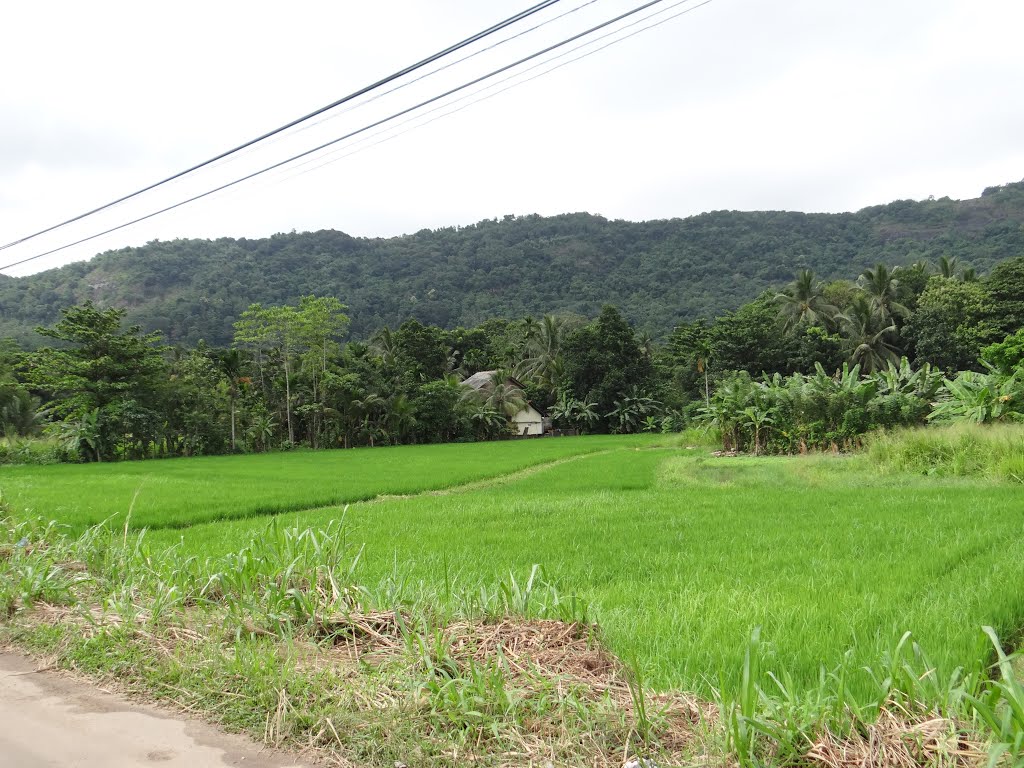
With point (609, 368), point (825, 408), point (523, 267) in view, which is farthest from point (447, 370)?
point (523, 267)

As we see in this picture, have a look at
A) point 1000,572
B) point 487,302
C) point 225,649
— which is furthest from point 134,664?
point 487,302

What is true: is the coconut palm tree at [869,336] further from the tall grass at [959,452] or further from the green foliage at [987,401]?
the tall grass at [959,452]

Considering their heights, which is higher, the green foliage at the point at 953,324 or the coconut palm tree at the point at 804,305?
the coconut palm tree at the point at 804,305

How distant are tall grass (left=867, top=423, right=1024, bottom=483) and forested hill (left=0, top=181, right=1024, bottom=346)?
5329cm

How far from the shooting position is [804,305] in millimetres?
47344

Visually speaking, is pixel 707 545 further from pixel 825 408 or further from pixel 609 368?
pixel 609 368

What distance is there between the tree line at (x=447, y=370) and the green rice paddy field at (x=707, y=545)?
32.1 feet

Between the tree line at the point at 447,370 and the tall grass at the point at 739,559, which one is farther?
the tree line at the point at 447,370

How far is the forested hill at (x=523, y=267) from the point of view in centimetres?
6825

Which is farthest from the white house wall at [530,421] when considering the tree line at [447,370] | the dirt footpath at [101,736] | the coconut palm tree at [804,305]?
the dirt footpath at [101,736]

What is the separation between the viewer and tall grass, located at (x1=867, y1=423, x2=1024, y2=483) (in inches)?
450

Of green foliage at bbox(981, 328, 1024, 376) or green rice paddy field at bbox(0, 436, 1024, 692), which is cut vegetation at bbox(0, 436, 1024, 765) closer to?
green rice paddy field at bbox(0, 436, 1024, 692)

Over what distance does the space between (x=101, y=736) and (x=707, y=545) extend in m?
5.05

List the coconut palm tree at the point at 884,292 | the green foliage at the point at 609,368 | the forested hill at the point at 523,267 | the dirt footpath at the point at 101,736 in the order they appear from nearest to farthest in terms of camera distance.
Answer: the dirt footpath at the point at 101,736
the coconut palm tree at the point at 884,292
the green foliage at the point at 609,368
the forested hill at the point at 523,267
